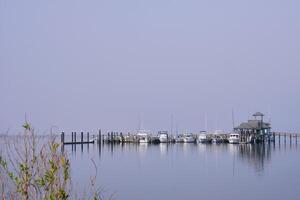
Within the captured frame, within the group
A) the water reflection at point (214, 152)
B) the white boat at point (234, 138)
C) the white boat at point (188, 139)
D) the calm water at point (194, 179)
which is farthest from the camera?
the white boat at point (188, 139)

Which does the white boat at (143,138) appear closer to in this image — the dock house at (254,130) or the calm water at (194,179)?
the dock house at (254,130)

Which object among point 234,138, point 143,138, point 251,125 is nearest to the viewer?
point 251,125

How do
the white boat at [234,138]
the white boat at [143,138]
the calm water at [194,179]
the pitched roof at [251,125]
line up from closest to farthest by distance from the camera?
the calm water at [194,179], the pitched roof at [251,125], the white boat at [234,138], the white boat at [143,138]

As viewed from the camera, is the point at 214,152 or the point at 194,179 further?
the point at 214,152

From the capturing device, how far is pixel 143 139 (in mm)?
119562

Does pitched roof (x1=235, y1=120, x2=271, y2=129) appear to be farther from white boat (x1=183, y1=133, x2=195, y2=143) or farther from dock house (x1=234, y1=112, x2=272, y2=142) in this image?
white boat (x1=183, y1=133, x2=195, y2=143)

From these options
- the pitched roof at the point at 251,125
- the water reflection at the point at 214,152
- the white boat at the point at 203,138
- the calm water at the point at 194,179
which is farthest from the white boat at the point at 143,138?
the calm water at the point at 194,179

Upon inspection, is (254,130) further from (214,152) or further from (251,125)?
(214,152)

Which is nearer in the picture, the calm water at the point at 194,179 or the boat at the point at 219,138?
the calm water at the point at 194,179

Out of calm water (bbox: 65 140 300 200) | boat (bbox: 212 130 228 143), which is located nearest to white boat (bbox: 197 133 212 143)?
boat (bbox: 212 130 228 143)

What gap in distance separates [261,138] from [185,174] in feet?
221

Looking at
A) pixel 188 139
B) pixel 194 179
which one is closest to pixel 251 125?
pixel 188 139

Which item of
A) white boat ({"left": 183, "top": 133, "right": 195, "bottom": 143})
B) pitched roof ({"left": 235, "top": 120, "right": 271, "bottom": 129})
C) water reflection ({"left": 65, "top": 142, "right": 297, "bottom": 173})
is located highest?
pitched roof ({"left": 235, "top": 120, "right": 271, "bottom": 129})

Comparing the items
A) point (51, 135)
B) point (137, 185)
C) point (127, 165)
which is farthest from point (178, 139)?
point (51, 135)
